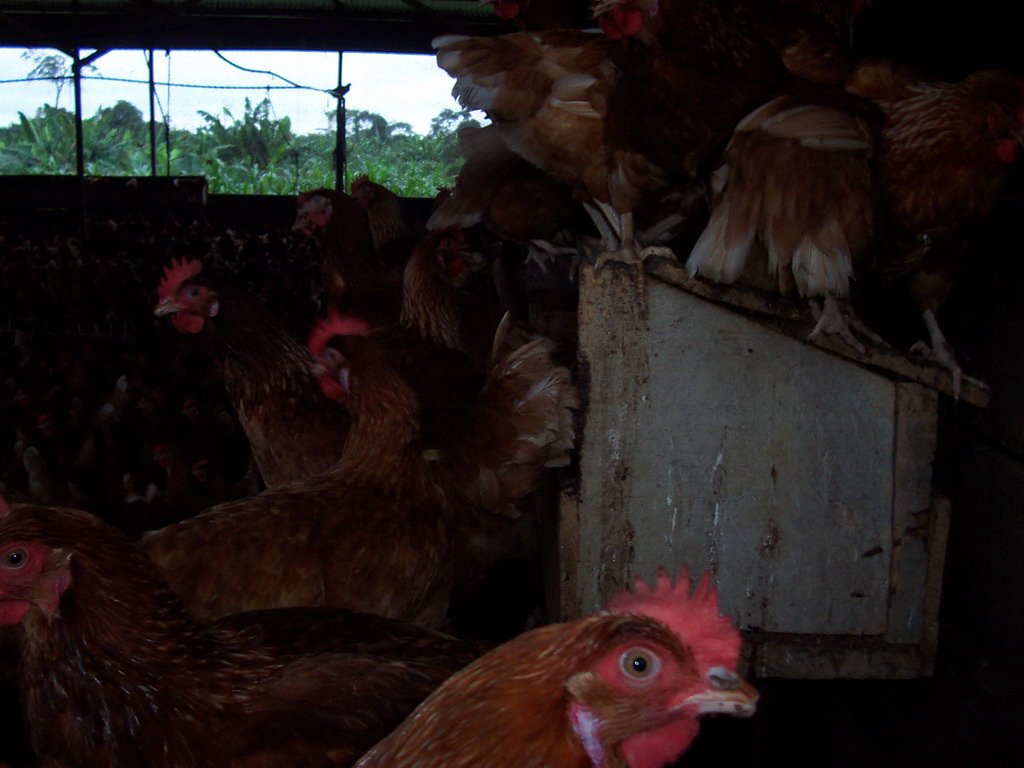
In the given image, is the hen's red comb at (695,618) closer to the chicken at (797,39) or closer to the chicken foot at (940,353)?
the chicken foot at (940,353)

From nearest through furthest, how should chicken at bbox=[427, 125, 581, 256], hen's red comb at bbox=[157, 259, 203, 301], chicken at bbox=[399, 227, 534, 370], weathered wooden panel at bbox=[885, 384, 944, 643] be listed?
1. weathered wooden panel at bbox=[885, 384, 944, 643]
2. hen's red comb at bbox=[157, 259, 203, 301]
3. chicken at bbox=[399, 227, 534, 370]
4. chicken at bbox=[427, 125, 581, 256]

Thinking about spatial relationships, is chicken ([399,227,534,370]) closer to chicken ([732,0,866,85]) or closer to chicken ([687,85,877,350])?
chicken ([687,85,877,350])

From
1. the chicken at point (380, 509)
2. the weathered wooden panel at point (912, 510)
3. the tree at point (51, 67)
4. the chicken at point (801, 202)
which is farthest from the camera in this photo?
the tree at point (51, 67)

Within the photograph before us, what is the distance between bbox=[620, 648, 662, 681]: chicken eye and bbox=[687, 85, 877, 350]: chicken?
5.13ft

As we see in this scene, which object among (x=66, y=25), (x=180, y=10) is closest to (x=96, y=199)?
(x=66, y=25)

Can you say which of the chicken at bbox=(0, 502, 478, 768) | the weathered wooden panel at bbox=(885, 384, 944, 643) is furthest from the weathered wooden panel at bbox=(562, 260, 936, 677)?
the chicken at bbox=(0, 502, 478, 768)

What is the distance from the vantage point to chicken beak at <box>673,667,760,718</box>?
94cm

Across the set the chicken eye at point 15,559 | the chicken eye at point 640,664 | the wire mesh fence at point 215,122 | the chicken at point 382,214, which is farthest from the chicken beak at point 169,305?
the wire mesh fence at point 215,122

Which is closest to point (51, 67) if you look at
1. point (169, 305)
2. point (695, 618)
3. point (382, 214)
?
point (382, 214)

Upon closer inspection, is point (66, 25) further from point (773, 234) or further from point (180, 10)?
point (773, 234)

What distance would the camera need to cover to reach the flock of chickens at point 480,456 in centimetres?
102

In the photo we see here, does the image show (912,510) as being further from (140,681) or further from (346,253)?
(346,253)

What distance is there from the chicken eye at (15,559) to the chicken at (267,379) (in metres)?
1.51

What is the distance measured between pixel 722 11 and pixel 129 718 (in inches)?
90.9
